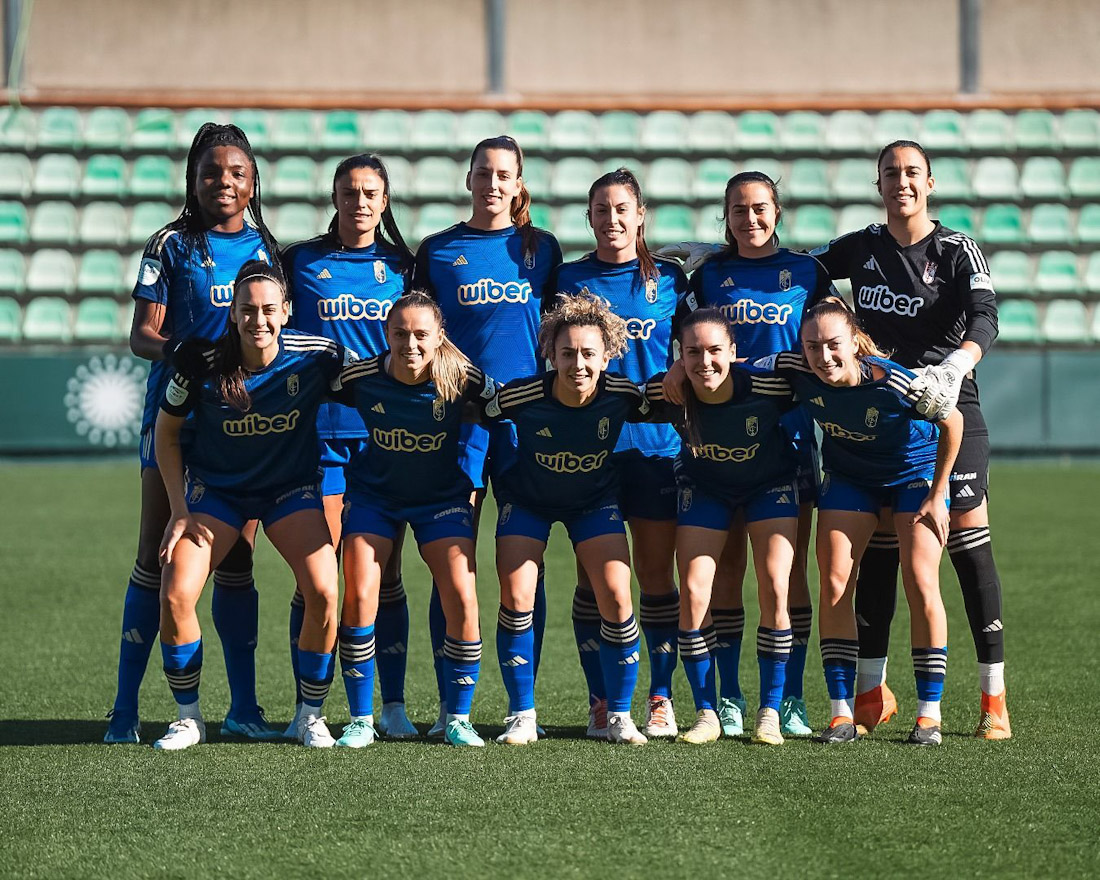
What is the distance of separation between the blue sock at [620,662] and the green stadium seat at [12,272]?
11166 mm

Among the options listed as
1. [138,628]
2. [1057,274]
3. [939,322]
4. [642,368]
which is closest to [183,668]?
[138,628]

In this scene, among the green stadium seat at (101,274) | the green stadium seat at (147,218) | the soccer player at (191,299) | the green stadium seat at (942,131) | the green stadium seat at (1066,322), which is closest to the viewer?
the soccer player at (191,299)

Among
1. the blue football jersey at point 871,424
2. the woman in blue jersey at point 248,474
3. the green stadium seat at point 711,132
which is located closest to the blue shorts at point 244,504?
the woman in blue jersey at point 248,474

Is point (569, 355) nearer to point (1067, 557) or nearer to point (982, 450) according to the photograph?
point (982, 450)

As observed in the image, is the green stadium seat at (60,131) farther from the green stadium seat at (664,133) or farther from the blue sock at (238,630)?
the blue sock at (238,630)

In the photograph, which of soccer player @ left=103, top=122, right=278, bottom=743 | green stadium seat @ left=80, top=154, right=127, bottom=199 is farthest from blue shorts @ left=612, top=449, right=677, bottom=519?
green stadium seat @ left=80, top=154, right=127, bottom=199

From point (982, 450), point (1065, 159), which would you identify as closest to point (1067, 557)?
point (982, 450)

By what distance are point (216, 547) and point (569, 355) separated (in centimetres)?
111

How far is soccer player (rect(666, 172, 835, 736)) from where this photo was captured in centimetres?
427

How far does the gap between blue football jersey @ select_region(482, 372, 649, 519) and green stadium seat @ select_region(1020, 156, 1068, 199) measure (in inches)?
449

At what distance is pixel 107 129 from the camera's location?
14695 mm

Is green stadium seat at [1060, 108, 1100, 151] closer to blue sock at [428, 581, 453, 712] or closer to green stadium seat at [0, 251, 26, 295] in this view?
green stadium seat at [0, 251, 26, 295]

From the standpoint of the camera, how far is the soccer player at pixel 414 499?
4.04m

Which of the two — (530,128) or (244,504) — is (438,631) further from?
(530,128)
